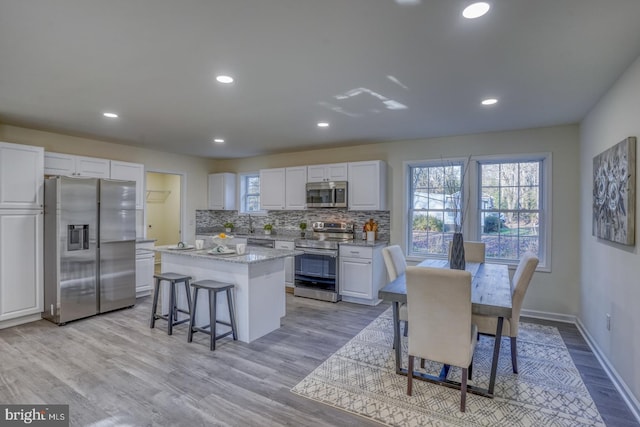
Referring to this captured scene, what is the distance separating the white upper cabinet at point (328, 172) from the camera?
545 cm

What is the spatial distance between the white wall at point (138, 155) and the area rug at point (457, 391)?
4724mm

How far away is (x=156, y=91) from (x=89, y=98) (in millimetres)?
790

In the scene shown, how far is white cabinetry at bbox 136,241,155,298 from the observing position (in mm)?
5188

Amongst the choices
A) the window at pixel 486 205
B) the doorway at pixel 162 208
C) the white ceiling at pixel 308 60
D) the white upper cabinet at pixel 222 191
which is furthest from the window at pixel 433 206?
the doorway at pixel 162 208

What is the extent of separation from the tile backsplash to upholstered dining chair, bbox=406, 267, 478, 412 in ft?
9.80

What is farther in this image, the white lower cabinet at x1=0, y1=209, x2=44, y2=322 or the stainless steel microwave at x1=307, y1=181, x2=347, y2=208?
the stainless steel microwave at x1=307, y1=181, x2=347, y2=208

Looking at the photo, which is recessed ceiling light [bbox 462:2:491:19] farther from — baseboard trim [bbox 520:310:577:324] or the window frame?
the window frame

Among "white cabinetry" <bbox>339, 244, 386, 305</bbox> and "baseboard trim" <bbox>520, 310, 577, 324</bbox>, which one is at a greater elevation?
"white cabinetry" <bbox>339, 244, 386, 305</bbox>

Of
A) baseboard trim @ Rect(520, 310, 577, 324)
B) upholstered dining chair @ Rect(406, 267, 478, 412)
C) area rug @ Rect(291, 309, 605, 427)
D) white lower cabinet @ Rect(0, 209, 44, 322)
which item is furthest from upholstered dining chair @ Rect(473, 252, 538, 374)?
white lower cabinet @ Rect(0, 209, 44, 322)

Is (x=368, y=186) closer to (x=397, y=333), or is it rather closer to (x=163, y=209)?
(x=397, y=333)

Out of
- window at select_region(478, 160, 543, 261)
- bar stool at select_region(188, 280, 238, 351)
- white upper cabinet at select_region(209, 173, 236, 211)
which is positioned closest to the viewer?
bar stool at select_region(188, 280, 238, 351)

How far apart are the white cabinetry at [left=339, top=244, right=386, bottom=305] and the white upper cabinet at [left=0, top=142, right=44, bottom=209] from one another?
413 centimetres

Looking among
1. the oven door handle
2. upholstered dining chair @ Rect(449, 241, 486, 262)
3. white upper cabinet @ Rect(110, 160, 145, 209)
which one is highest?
white upper cabinet @ Rect(110, 160, 145, 209)

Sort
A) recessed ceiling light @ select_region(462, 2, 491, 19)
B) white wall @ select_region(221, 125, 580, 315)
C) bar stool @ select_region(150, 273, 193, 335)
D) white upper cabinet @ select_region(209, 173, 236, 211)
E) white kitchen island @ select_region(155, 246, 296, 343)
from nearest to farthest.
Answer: recessed ceiling light @ select_region(462, 2, 491, 19) < white kitchen island @ select_region(155, 246, 296, 343) < bar stool @ select_region(150, 273, 193, 335) < white wall @ select_region(221, 125, 580, 315) < white upper cabinet @ select_region(209, 173, 236, 211)
